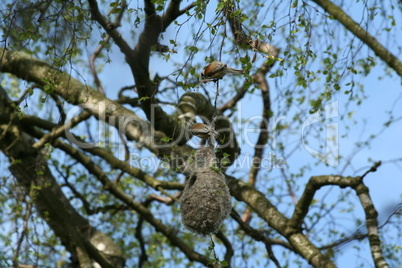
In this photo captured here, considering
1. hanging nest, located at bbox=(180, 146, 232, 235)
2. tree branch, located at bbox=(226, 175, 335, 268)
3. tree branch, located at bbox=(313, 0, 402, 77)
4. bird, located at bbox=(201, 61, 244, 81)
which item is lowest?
hanging nest, located at bbox=(180, 146, 232, 235)

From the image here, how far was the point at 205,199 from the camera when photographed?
2.88 metres

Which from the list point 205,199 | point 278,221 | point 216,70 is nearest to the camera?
point 216,70

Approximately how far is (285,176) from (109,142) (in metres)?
1.91

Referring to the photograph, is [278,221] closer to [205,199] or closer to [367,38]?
[367,38]

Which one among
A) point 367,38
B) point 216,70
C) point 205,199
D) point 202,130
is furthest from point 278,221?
point 216,70

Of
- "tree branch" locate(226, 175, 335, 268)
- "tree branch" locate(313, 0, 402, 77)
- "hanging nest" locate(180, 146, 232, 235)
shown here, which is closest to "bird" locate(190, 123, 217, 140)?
"hanging nest" locate(180, 146, 232, 235)

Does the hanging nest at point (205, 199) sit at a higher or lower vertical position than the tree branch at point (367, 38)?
lower

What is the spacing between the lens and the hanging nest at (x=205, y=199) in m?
2.87

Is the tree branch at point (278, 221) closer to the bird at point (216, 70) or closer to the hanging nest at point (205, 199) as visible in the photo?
the hanging nest at point (205, 199)

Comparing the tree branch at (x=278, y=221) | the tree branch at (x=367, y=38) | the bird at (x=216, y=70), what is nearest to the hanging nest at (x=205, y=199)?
the bird at (x=216, y=70)

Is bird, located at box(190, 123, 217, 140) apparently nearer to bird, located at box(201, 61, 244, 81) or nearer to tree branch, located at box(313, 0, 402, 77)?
bird, located at box(201, 61, 244, 81)

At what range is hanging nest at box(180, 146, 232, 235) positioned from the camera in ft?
9.43

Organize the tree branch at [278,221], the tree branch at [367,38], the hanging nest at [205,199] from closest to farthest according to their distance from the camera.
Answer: the hanging nest at [205,199] < the tree branch at [278,221] < the tree branch at [367,38]

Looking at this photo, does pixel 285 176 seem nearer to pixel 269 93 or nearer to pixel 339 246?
pixel 269 93
